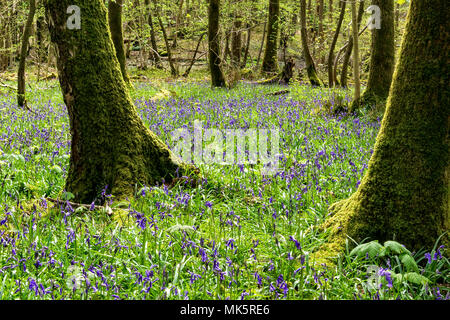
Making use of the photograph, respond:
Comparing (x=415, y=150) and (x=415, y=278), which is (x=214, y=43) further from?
(x=415, y=278)

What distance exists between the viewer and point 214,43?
53.4 ft

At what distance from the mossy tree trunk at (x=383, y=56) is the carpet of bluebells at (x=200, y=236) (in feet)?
8.15

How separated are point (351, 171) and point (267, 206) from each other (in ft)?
4.92

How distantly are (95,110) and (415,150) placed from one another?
3328 millimetres

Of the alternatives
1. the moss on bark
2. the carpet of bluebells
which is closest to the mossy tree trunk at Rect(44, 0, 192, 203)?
the carpet of bluebells

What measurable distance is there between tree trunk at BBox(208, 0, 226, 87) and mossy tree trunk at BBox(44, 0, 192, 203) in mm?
11753

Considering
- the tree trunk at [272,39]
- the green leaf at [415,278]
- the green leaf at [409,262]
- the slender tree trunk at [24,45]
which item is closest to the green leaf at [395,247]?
the green leaf at [409,262]

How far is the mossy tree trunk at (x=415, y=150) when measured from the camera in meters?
3.05

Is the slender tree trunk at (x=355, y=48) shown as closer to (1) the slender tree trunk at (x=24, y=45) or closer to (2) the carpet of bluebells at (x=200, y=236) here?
(2) the carpet of bluebells at (x=200, y=236)

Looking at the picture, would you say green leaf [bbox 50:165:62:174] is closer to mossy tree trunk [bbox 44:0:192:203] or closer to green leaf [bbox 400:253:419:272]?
mossy tree trunk [bbox 44:0:192:203]

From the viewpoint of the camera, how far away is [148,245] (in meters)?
3.50

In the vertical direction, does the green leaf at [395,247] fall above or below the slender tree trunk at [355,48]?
below

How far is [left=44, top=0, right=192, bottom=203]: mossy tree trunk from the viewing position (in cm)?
439
